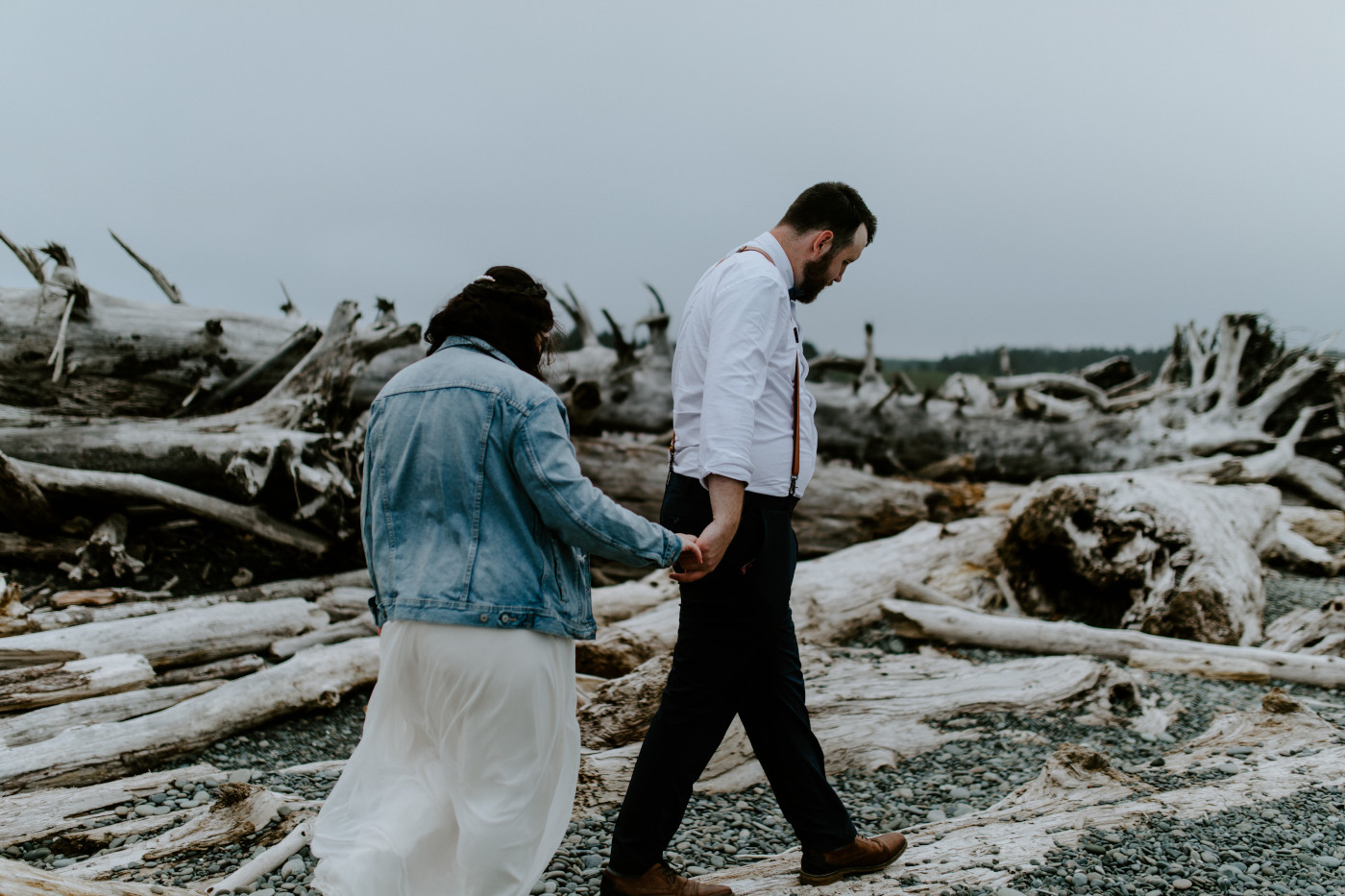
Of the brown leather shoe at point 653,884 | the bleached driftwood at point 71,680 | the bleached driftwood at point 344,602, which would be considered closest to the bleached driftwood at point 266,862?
the brown leather shoe at point 653,884

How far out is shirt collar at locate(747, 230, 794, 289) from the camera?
10.8ft

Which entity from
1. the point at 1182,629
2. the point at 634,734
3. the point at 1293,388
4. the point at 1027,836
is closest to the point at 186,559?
the point at 634,734

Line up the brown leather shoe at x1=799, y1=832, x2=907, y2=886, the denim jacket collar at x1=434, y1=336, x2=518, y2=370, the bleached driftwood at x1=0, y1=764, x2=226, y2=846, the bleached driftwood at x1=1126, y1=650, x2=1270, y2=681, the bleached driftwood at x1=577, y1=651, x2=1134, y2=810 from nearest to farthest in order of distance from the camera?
1. the denim jacket collar at x1=434, y1=336, x2=518, y2=370
2. the brown leather shoe at x1=799, y1=832, x2=907, y2=886
3. the bleached driftwood at x1=0, y1=764, x2=226, y2=846
4. the bleached driftwood at x1=577, y1=651, x2=1134, y2=810
5. the bleached driftwood at x1=1126, y1=650, x2=1270, y2=681

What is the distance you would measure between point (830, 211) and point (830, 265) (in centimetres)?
20

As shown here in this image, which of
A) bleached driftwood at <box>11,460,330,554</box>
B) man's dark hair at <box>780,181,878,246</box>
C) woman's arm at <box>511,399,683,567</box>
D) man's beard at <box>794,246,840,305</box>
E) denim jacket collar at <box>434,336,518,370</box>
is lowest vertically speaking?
bleached driftwood at <box>11,460,330,554</box>

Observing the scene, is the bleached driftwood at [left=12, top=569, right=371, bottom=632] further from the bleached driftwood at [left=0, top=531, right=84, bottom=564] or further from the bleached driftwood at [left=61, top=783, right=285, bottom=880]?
the bleached driftwood at [left=61, top=783, right=285, bottom=880]

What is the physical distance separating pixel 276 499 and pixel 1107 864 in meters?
7.46

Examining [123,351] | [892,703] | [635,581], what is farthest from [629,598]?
[123,351]

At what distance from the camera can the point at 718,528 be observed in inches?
115

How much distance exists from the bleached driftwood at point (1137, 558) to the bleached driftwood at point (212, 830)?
6597 millimetres

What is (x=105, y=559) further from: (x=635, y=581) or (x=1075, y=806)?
(x=1075, y=806)

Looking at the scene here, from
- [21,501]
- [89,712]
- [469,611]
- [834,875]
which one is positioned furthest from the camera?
[21,501]

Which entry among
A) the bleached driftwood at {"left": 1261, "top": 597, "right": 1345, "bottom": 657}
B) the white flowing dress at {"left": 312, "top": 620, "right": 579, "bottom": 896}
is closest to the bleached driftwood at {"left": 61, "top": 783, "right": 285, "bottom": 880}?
the white flowing dress at {"left": 312, "top": 620, "right": 579, "bottom": 896}

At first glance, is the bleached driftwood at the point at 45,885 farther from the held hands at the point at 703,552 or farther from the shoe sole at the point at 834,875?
the shoe sole at the point at 834,875
